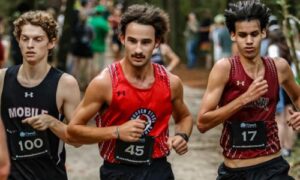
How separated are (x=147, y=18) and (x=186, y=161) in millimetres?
5669

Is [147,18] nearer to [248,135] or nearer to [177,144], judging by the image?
[177,144]

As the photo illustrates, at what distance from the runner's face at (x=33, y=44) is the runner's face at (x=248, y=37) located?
59.4 inches

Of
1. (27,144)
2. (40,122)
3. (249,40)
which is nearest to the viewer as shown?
(40,122)

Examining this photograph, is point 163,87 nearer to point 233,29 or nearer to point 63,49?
point 233,29

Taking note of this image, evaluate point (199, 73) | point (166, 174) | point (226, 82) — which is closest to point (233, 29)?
point (226, 82)

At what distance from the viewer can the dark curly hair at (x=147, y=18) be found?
5754 millimetres

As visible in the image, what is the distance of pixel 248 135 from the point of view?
5.96m

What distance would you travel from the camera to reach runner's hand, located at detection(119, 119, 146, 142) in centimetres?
531

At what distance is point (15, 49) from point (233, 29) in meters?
9.07

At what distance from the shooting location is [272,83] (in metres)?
6.06

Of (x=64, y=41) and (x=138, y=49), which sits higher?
(x=138, y=49)

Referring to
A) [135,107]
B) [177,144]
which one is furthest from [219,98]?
[135,107]

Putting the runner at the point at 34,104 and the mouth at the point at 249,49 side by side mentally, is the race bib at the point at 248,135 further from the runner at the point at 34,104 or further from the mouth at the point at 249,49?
the runner at the point at 34,104

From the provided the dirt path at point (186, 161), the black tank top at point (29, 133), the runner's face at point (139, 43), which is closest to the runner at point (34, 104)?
the black tank top at point (29, 133)
